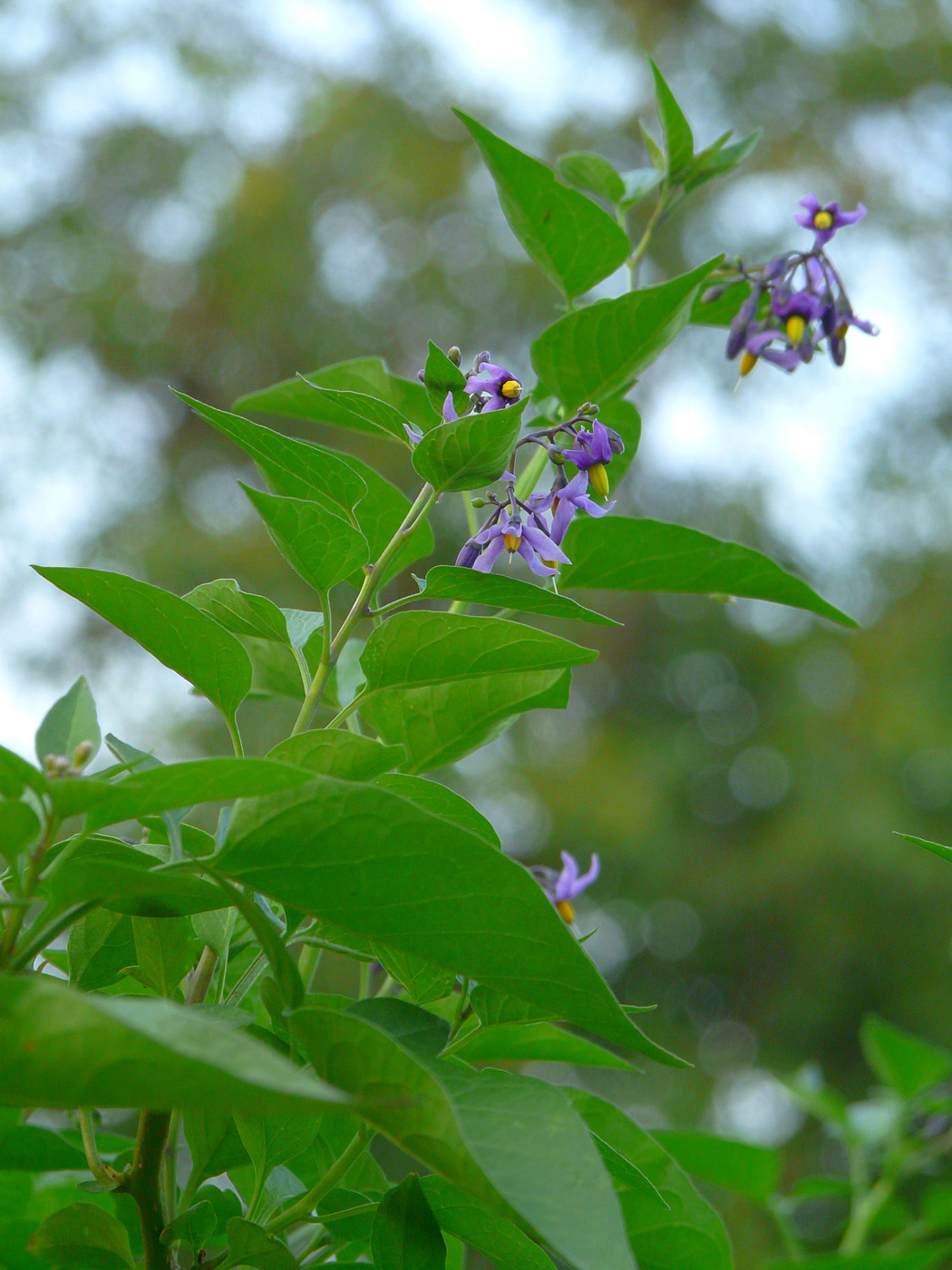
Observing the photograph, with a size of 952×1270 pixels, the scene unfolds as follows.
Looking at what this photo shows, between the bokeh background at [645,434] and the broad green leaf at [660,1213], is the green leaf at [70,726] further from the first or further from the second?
the bokeh background at [645,434]

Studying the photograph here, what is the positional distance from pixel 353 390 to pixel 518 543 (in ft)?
0.51

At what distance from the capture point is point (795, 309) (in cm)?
67

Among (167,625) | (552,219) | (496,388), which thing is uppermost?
(552,219)

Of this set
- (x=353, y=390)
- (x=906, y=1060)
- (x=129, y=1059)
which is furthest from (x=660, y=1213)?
(x=906, y=1060)

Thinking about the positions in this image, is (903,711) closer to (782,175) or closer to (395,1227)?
(782,175)

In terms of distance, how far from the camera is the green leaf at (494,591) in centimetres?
43

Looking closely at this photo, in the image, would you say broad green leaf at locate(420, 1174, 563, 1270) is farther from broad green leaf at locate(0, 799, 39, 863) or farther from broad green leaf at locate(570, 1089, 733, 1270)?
broad green leaf at locate(0, 799, 39, 863)

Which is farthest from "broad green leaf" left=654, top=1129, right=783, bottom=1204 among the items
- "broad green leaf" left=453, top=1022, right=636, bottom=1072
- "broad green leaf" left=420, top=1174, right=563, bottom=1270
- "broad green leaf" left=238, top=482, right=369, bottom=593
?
"broad green leaf" left=238, top=482, right=369, bottom=593

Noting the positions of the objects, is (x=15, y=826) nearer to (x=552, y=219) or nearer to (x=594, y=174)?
(x=552, y=219)

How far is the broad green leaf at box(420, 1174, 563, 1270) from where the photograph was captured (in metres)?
0.38

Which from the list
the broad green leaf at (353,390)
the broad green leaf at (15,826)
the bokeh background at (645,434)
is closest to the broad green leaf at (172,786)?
the broad green leaf at (15,826)

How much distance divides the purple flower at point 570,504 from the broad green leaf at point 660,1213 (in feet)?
0.89

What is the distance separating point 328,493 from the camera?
49cm

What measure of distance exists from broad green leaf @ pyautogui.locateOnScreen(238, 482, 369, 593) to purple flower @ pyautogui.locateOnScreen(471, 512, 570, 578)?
0.09m
